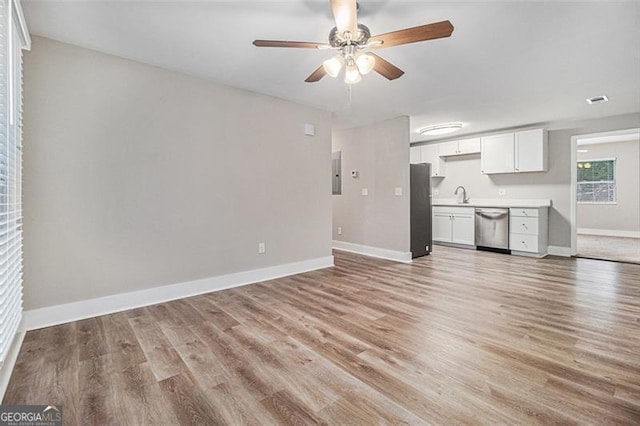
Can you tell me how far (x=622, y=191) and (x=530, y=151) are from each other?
4.01 m

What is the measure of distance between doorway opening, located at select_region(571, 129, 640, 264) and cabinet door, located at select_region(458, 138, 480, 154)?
8.21 ft

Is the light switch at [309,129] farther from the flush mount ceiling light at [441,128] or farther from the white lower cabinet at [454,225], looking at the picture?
the white lower cabinet at [454,225]

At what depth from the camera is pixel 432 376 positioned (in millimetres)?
1822

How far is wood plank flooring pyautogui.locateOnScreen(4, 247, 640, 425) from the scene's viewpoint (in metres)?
1.54

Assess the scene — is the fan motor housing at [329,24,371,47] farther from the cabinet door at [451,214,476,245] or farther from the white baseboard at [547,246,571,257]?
the white baseboard at [547,246,571,257]

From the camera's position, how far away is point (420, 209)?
5.22 metres

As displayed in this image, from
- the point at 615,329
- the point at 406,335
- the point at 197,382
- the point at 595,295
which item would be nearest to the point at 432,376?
the point at 406,335

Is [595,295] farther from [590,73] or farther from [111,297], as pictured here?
[111,297]

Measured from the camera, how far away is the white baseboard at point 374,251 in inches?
197

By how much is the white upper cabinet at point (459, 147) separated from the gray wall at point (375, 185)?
2.09 meters

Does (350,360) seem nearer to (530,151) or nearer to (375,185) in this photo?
(375,185)

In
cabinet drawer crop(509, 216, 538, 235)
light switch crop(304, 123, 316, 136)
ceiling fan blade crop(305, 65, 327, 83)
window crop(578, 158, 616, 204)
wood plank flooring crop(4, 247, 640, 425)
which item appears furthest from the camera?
window crop(578, 158, 616, 204)

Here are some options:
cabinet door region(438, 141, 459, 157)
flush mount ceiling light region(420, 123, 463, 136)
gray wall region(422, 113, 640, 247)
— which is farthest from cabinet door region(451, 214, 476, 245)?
flush mount ceiling light region(420, 123, 463, 136)

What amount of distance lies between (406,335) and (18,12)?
352 cm
